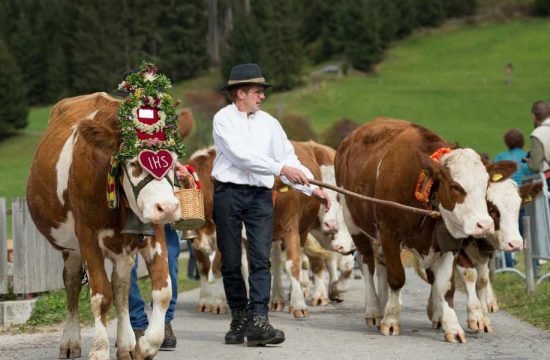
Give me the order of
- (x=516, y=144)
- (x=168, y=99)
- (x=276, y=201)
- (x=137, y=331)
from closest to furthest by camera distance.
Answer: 1. (x=168, y=99)
2. (x=137, y=331)
3. (x=276, y=201)
4. (x=516, y=144)

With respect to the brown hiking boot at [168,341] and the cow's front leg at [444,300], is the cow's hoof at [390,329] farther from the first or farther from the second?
the brown hiking boot at [168,341]

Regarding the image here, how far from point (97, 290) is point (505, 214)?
207 inches

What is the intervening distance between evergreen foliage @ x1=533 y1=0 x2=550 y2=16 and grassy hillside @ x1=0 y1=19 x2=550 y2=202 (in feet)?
9.46

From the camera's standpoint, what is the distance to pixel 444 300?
1113 centimetres

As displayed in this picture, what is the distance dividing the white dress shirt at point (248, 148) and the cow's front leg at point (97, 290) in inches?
77.7

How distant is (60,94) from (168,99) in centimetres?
9712

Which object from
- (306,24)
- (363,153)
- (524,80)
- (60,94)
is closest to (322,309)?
(363,153)

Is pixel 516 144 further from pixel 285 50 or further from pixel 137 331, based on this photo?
pixel 285 50

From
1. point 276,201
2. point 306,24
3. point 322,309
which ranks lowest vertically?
point 322,309

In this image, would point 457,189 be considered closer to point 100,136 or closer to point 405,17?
point 100,136

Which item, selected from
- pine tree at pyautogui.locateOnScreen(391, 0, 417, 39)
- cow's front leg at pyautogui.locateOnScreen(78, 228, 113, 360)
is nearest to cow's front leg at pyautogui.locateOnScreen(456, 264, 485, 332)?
cow's front leg at pyautogui.locateOnScreen(78, 228, 113, 360)

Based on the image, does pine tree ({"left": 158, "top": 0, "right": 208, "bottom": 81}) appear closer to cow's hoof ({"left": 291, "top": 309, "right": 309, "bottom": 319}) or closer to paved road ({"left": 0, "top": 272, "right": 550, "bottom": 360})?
cow's hoof ({"left": 291, "top": 309, "right": 309, "bottom": 319})

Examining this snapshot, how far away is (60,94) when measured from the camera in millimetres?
104625

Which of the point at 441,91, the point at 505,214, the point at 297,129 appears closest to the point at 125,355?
the point at 505,214
